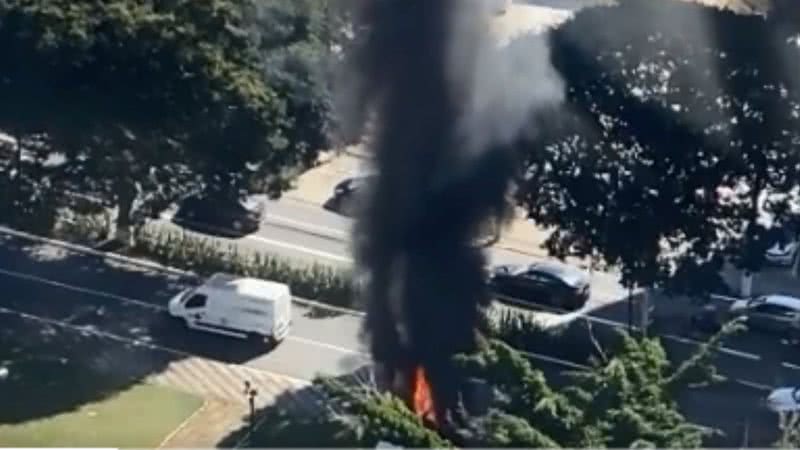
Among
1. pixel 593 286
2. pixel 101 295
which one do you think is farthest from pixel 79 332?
pixel 593 286

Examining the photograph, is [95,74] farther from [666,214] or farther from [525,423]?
[525,423]

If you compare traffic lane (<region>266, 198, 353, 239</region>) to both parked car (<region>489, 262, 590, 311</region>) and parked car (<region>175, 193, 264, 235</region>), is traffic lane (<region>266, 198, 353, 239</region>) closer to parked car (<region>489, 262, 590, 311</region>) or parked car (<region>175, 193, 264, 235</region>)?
parked car (<region>175, 193, 264, 235</region>)

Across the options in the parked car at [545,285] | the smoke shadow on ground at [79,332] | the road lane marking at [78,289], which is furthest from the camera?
the parked car at [545,285]

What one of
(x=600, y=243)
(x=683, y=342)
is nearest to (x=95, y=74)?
(x=600, y=243)

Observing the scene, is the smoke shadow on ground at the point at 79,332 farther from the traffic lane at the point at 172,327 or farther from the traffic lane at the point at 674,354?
the traffic lane at the point at 674,354

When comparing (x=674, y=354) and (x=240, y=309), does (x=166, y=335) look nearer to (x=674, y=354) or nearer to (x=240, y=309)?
(x=240, y=309)

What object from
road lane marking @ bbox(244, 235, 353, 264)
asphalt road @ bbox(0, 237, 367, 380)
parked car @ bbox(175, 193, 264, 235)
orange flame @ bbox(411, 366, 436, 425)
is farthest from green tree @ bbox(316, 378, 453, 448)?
parked car @ bbox(175, 193, 264, 235)

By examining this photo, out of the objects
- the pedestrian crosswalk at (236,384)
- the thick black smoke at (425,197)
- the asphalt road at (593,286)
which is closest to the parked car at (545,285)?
the asphalt road at (593,286)
